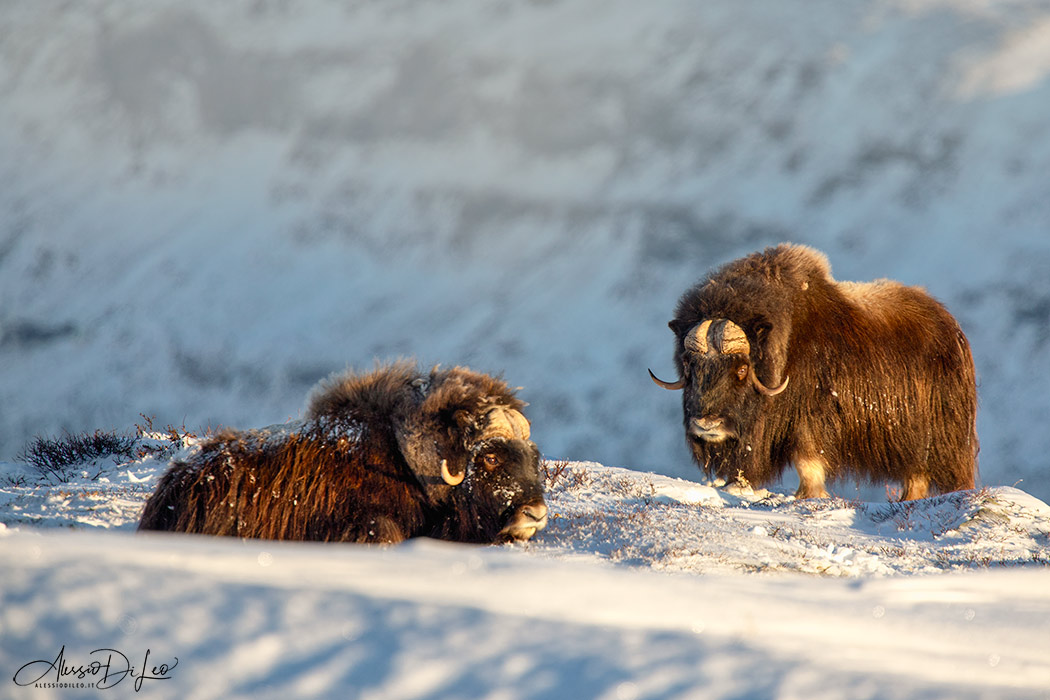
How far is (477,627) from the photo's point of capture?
160cm

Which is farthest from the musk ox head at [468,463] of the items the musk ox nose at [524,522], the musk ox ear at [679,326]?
the musk ox ear at [679,326]

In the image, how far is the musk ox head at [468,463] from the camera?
14.4 feet

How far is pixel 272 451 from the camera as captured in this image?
4.34 meters

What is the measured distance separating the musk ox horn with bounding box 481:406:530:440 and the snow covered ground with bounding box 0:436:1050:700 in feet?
7.54

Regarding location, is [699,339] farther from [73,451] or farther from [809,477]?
[73,451]

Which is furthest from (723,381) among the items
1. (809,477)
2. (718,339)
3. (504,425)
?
(504,425)

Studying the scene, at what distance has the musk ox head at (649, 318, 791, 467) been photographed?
7.63 meters

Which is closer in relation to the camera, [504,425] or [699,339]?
[504,425]

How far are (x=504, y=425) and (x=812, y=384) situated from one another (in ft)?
13.5

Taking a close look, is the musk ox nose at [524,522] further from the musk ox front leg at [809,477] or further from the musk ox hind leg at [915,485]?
the musk ox hind leg at [915,485]

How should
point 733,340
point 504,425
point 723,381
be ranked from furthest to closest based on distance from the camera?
point 723,381 → point 733,340 → point 504,425

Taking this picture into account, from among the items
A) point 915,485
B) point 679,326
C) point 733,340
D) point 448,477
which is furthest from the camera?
point 679,326

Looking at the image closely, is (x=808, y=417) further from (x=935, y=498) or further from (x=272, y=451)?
(x=272, y=451)

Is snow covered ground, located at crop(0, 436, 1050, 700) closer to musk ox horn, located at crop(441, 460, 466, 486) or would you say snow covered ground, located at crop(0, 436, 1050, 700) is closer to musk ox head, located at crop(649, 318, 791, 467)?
musk ox horn, located at crop(441, 460, 466, 486)
